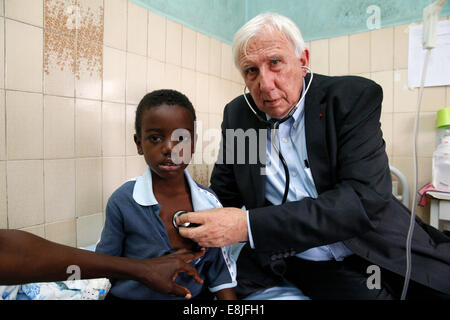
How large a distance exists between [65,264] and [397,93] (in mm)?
2381

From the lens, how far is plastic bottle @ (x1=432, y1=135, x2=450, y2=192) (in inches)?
71.6

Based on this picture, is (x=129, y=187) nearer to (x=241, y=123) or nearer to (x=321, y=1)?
(x=241, y=123)

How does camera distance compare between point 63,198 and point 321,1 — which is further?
point 321,1

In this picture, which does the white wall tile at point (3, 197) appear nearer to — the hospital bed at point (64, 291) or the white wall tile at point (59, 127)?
the white wall tile at point (59, 127)

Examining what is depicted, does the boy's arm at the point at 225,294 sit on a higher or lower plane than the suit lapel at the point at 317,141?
lower

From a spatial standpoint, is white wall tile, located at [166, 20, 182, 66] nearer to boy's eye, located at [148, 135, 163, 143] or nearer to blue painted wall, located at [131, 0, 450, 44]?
blue painted wall, located at [131, 0, 450, 44]

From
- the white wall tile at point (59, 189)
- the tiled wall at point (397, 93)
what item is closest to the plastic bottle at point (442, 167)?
the tiled wall at point (397, 93)

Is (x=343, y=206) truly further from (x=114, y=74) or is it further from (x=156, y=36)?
(x=156, y=36)

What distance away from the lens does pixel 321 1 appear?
2.40 meters

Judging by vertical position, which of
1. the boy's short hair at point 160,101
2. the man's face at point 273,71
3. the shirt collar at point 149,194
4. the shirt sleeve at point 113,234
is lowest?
the shirt sleeve at point 113,234

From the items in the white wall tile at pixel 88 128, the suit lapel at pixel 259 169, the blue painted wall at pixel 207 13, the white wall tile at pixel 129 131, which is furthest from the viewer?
the blue painted wall at pixel 207 13

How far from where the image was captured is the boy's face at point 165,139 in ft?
2.90
